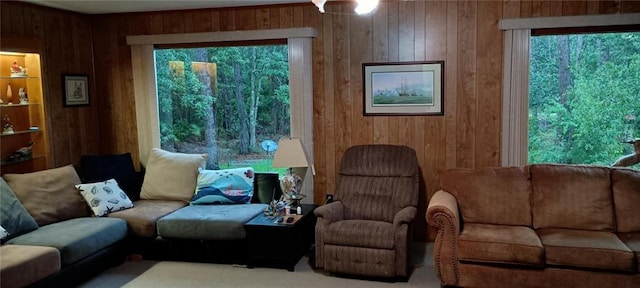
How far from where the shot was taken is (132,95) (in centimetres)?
525

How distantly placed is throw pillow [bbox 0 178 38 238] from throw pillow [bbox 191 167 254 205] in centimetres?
136

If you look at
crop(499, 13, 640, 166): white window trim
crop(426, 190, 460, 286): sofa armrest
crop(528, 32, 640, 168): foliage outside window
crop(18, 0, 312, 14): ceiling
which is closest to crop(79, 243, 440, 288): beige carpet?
crop(426, 190, 460, 286): sofa armrest

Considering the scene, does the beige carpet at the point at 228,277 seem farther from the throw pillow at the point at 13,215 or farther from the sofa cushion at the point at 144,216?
the throw pillow at the point at 13,215

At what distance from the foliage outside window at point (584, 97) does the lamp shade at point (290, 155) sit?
6.82 feet

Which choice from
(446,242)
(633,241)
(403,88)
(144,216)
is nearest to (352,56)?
(403,88)

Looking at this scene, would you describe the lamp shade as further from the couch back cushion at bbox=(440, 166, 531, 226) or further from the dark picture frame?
the couch back cushion at bbox=(440, 166, 531, 226)

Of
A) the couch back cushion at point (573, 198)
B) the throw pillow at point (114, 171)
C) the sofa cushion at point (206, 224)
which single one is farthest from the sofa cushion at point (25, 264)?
the couch back cushion at point (573, 198)

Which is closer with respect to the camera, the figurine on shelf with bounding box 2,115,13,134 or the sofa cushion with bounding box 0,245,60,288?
the sofa cushion with bounding box 0,245,60,288

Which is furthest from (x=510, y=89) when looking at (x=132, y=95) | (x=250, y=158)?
(x=132, y=95)

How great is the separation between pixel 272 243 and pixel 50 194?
1917 millimetres

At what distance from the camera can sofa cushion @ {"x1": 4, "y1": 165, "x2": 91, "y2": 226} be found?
398 cm

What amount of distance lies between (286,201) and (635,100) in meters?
3.14

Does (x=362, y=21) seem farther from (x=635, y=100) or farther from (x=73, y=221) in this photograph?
(x=73, y=221)

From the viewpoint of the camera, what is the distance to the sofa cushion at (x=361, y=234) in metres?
3.70
